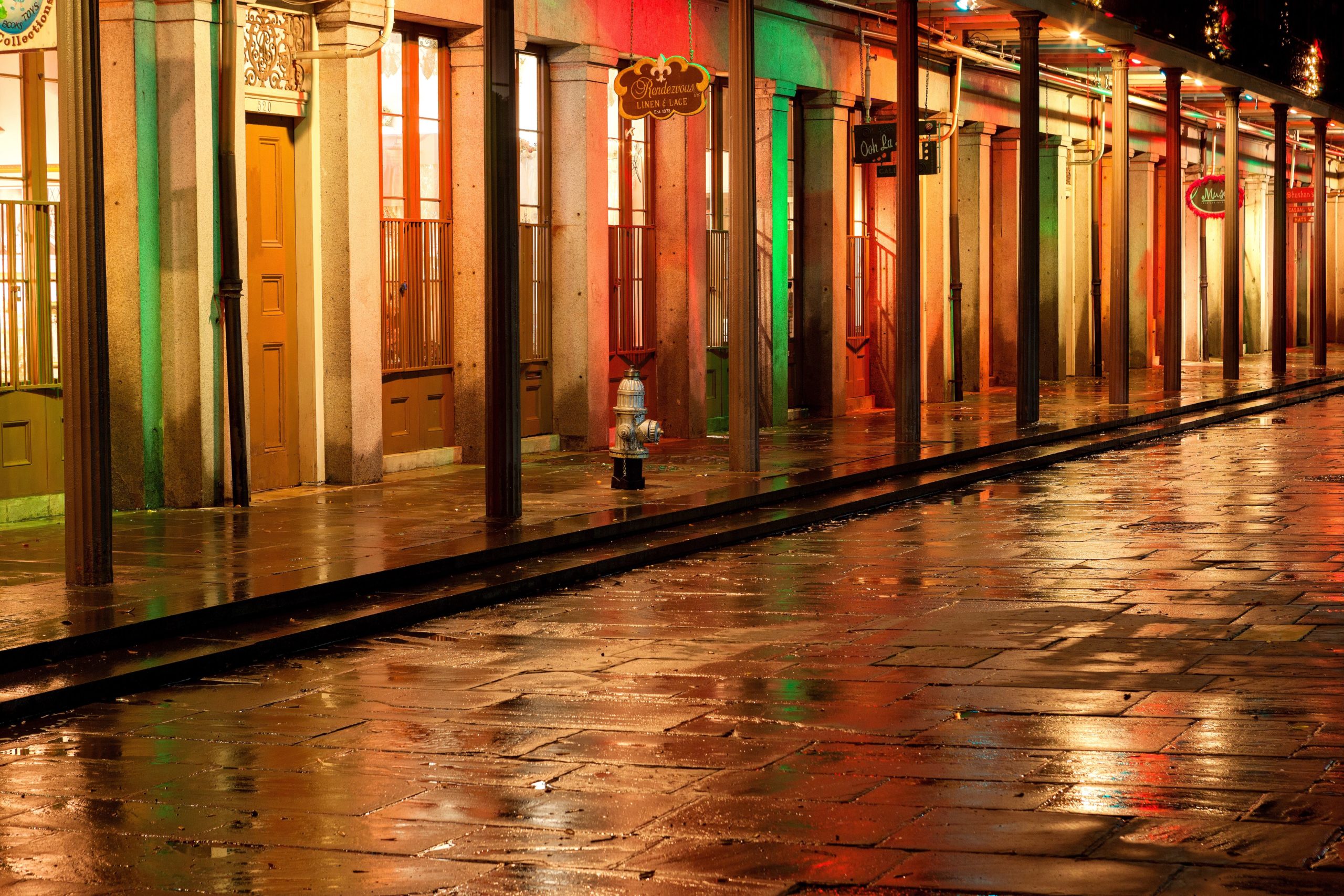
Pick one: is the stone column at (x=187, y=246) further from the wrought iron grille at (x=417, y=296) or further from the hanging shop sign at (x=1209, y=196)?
the hanging shop sign at (x=1209, y=196)

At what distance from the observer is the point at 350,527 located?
11562 millimetres

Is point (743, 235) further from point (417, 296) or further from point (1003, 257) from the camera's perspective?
point (1003, 257)

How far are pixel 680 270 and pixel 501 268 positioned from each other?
684 centimetres

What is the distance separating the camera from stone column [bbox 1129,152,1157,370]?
33781 millimetres

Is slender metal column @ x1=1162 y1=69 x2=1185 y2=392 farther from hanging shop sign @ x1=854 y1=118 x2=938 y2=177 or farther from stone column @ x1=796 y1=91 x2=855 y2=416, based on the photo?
stone column @ x1=796 y1=91 x2=855 y2=416

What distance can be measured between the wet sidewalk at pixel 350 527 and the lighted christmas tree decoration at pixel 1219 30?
10033 mm

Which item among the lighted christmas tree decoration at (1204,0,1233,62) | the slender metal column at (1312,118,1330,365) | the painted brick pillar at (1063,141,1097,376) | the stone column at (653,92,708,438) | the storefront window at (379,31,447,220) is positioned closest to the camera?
the storefront window at (379,31,447,220)

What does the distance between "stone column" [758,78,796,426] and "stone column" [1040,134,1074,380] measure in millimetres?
9871

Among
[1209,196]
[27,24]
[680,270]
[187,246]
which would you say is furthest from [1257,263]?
[27,24]

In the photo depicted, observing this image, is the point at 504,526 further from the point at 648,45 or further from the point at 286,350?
the point at 648,45

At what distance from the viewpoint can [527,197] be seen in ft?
55.7

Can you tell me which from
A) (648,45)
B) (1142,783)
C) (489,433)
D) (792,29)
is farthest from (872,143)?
(1142,783)

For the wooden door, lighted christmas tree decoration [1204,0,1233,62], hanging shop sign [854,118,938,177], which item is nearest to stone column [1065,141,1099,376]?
lighted christmas tree decoration [1204,0,1233,62]

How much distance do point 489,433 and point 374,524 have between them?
Answer: 89 centimetres
